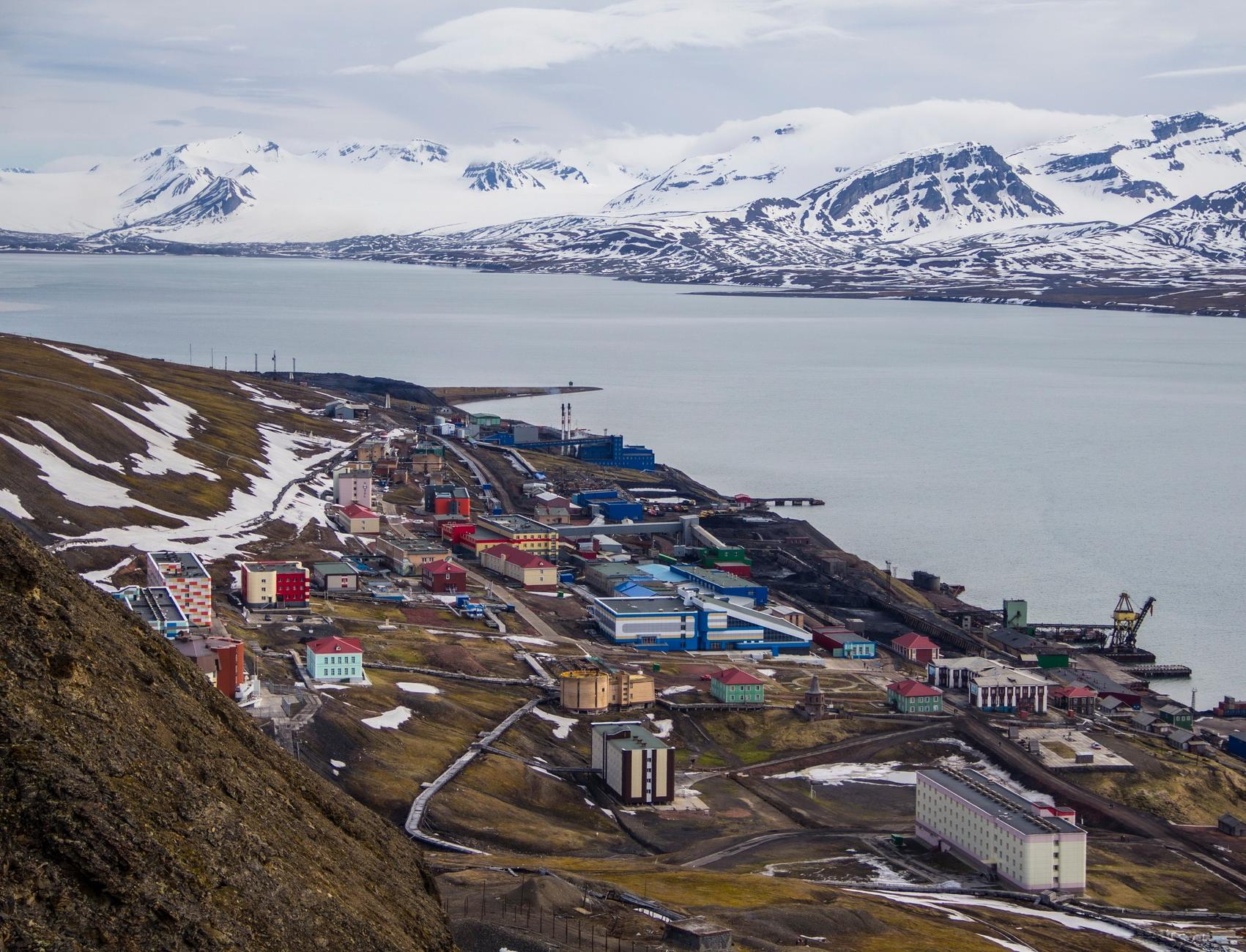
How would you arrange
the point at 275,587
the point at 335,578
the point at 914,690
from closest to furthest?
the point at 914,690
the point at 275,587
the point at 335,578

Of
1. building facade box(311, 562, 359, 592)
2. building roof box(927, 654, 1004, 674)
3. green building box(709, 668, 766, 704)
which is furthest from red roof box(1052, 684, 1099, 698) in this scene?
building facade box(311, 562, 359, 592)

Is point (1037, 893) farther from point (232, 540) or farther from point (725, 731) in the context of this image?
point (232, 540)

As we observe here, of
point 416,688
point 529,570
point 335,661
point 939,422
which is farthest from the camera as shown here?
point 939,422

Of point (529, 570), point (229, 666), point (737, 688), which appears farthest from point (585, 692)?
point (529, 570)

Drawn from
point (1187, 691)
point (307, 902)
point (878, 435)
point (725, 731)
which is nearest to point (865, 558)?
point (1187, 691)

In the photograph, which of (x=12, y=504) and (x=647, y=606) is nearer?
(x=647, y=606)

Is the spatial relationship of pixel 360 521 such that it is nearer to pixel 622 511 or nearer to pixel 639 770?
pixel 622 511

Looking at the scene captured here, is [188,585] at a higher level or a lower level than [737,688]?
higher
